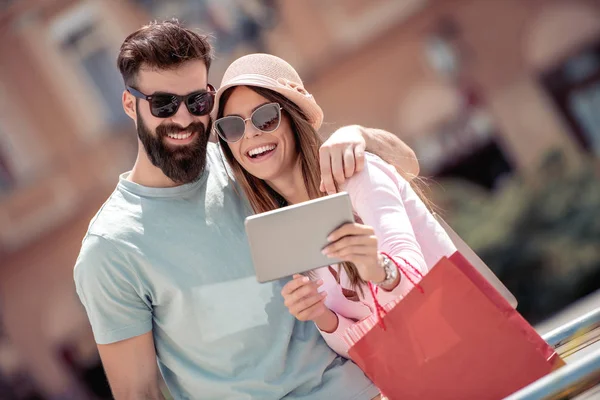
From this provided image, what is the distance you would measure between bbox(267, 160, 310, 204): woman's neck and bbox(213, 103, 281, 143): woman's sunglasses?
0.18 meters

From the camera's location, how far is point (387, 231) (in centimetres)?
245

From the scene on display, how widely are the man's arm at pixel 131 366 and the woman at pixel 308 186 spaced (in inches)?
21.0

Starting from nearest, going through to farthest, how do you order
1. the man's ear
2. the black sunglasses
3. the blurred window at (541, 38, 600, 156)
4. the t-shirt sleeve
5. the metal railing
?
the metal railing
the t-shirt sleeve
the black sunglasses
the man's ear
the blurred window at (541, 38, 600, 156)

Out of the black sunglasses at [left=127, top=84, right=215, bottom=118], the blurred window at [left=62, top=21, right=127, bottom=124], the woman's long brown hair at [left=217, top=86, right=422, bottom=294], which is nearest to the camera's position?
the woman's long brown hair at [left=217, top=86, right=422, bottom=294]

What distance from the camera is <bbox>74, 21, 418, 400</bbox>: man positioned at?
8.82 feet

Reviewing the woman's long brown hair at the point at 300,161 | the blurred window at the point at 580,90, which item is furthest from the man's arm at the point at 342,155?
the blurred window at the point at 580,90

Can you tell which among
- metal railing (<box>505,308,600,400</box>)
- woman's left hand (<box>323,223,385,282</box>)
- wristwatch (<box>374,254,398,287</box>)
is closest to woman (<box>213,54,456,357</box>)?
wristwatch (<box>374,254,398,287</box>)

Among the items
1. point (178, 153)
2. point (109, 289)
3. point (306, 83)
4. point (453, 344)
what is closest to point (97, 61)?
point (306, 83)

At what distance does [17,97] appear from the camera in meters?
11.9

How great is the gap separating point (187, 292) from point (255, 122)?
1.80 feet

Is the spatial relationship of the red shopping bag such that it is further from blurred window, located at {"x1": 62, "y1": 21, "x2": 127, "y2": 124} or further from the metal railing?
blurred window, located at {"x1": 62, "y1": 21, "x2": 127, "y2": 124}

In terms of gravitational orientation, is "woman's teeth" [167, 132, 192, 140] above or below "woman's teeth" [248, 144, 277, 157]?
above

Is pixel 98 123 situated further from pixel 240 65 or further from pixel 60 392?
pixel 240 65

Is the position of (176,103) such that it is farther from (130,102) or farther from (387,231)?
(387,231)
